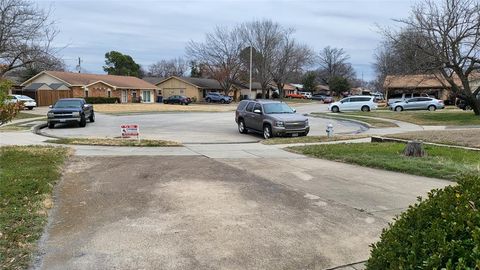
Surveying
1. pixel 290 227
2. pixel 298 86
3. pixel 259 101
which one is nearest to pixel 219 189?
pixel 290 227

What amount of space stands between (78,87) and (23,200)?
57521 millimetres

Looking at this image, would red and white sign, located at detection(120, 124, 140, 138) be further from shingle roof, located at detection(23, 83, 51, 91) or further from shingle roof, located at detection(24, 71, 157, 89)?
shingle roof, located at detection(23, 83, 51, 91)

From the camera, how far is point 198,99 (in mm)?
79250

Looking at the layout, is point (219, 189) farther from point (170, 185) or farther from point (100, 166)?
point (100, 166)

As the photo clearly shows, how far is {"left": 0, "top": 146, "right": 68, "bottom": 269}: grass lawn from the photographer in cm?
466

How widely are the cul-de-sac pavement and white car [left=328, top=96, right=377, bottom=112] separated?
120 ft

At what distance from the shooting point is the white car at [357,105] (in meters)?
45.5

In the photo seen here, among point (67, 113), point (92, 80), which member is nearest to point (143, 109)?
point (92, 80)

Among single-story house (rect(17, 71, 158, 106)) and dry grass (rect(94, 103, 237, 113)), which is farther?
single-story house (rect(17, 71, 158, 106))

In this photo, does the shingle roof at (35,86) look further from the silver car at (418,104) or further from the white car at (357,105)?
the silver car at (418,104)

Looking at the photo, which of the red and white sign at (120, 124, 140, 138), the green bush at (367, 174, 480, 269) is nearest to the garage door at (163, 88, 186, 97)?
the red and white sign at (120, 124, 140, 138)

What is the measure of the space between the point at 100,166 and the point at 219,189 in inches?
161

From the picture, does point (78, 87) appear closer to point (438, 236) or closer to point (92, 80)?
point (92, 80)

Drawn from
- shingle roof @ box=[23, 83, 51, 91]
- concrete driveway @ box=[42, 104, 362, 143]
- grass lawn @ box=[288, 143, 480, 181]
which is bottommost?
concrete driveway @ box=[42, 104, 362, 143]
